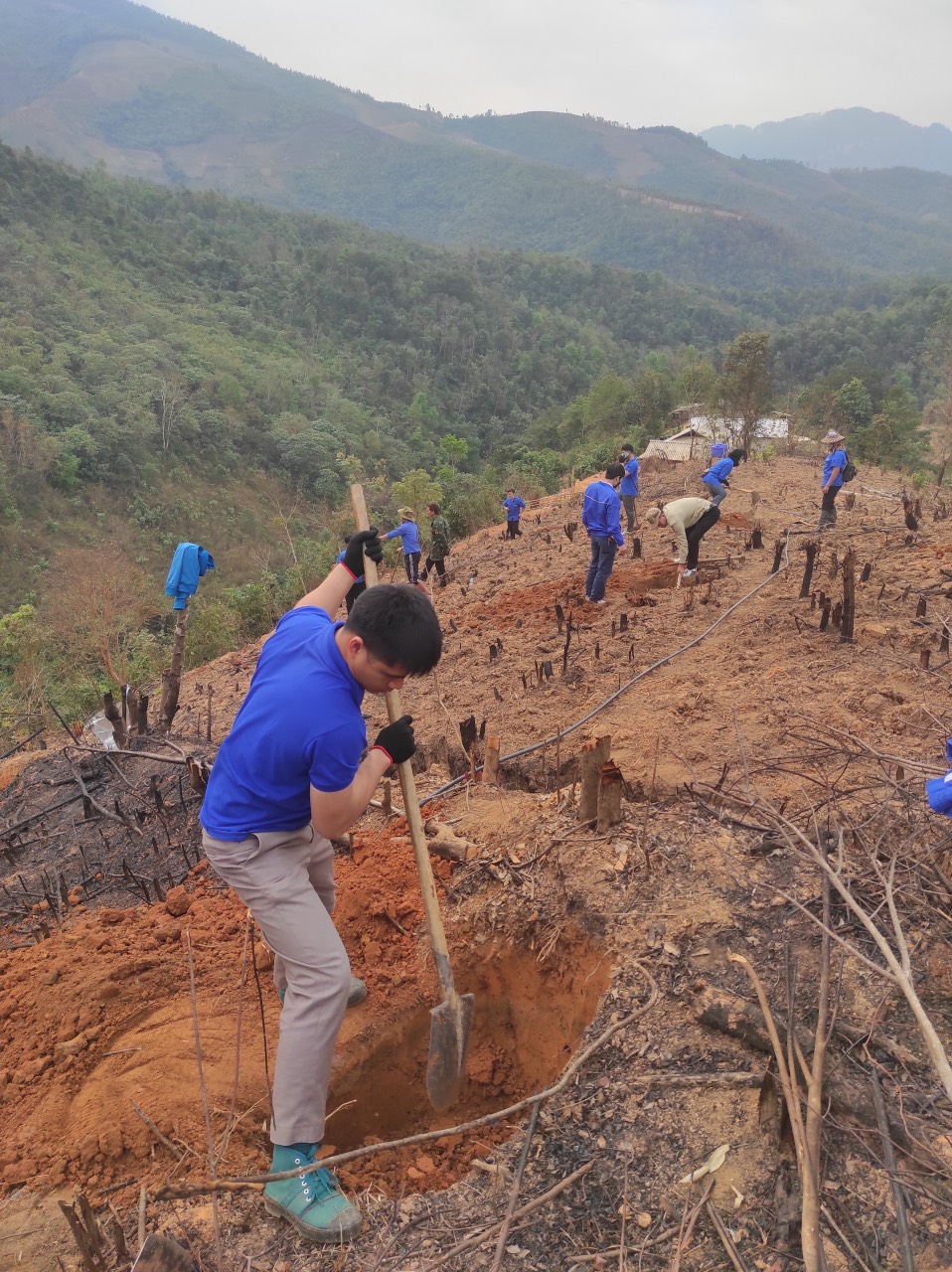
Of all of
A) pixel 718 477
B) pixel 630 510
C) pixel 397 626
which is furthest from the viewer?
pixel 630 510

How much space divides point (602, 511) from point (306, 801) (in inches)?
207

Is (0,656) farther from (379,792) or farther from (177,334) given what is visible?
(177,334)

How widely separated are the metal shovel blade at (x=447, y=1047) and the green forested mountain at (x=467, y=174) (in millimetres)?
106237

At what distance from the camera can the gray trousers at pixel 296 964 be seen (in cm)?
197

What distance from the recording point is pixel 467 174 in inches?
5039

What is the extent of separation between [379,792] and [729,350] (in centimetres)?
1769

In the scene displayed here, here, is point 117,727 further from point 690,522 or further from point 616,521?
point 690,522

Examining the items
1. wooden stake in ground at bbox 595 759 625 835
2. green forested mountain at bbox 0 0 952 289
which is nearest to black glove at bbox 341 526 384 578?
wooden stake in ground at bbox 595 759 625 835

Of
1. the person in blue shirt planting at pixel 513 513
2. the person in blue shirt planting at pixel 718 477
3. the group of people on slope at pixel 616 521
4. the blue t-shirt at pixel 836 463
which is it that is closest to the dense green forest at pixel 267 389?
the person in blue shirt planting at pixel 513 513

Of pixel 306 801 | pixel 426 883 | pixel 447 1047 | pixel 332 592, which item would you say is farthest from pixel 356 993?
pixel 332 592

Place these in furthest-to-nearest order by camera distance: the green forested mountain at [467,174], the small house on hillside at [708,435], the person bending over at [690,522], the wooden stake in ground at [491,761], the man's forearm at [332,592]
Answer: the green forested mountain at [467,174], the small house on hillside at [708,435], the person bending over at [690,522], the wooden stake in ground at [491,761], the man's forearm at [332,592]

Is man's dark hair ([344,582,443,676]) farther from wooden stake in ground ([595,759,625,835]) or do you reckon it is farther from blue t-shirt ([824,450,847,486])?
blue t-shirt ([824,450,847,486])

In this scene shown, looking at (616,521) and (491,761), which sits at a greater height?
(616,521)

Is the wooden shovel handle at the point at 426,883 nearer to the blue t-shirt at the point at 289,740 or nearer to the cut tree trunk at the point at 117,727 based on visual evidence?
the blue t-shirt at the point at 289,740
